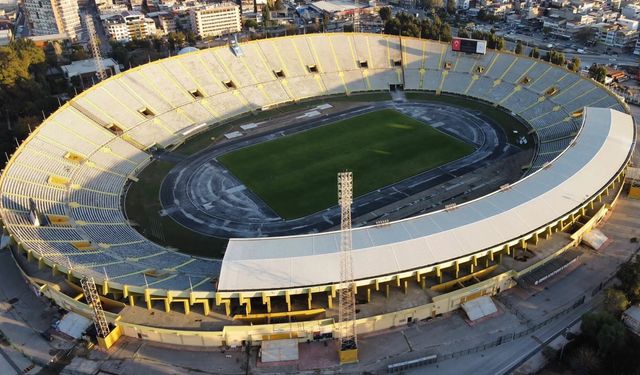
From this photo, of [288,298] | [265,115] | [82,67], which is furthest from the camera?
[82,67]

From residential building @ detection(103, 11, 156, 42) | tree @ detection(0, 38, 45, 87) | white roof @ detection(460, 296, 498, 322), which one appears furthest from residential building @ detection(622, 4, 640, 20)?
tree @ detection(0, 38, 45, 87)

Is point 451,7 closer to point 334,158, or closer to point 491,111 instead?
point 491,111

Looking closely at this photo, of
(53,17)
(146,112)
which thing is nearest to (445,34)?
(146,112)

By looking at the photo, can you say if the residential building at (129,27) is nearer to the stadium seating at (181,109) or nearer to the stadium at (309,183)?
the stadium at (309,183)

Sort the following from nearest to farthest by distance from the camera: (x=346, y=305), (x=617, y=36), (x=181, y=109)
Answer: (x=346, y=305)
(x=181, y=109)
(x=617, y=36)

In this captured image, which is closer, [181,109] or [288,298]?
[288,298]

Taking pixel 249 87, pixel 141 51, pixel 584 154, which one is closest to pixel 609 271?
pixel 584 154

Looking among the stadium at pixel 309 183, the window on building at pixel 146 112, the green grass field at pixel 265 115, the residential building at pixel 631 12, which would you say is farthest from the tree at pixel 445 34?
the window on building at pixel 146 112
